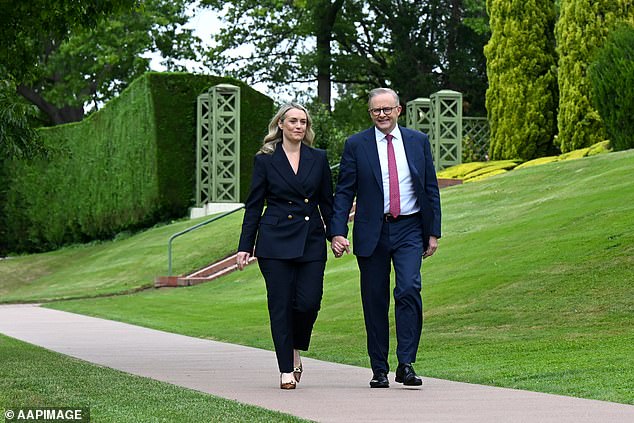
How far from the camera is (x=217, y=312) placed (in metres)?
21.2

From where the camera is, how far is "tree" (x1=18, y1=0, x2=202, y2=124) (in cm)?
5088

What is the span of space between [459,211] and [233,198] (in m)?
12.3

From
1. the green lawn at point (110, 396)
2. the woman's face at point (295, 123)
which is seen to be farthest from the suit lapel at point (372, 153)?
the green lawn at point (110, 396)

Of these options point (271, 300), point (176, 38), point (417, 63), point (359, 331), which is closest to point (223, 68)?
point (176, 38)

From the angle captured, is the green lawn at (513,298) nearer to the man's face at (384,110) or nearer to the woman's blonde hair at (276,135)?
the man's face at (384,110)

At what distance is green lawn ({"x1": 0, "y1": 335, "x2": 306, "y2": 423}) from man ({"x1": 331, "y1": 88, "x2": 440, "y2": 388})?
1529mm

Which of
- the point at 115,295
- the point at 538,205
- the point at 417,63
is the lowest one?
the point at 115,295

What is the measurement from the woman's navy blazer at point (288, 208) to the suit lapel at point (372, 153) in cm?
33

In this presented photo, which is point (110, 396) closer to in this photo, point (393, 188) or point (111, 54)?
point (393, 188)

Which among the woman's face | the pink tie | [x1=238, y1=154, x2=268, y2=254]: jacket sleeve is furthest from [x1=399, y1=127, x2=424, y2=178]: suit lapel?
[x1=238, y1=154, x2=268, y2=254]: jacket sleeve

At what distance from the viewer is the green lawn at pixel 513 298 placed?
11039mm

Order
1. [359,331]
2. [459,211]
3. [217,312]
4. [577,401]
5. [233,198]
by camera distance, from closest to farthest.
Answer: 1. [577,401]
2. [359,331]
3. [217,312]
4. [459,211]
5. [233,198]

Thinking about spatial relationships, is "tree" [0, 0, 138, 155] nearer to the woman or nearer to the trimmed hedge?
the woman

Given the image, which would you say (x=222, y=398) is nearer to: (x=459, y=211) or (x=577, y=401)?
(x=577, y=401)
